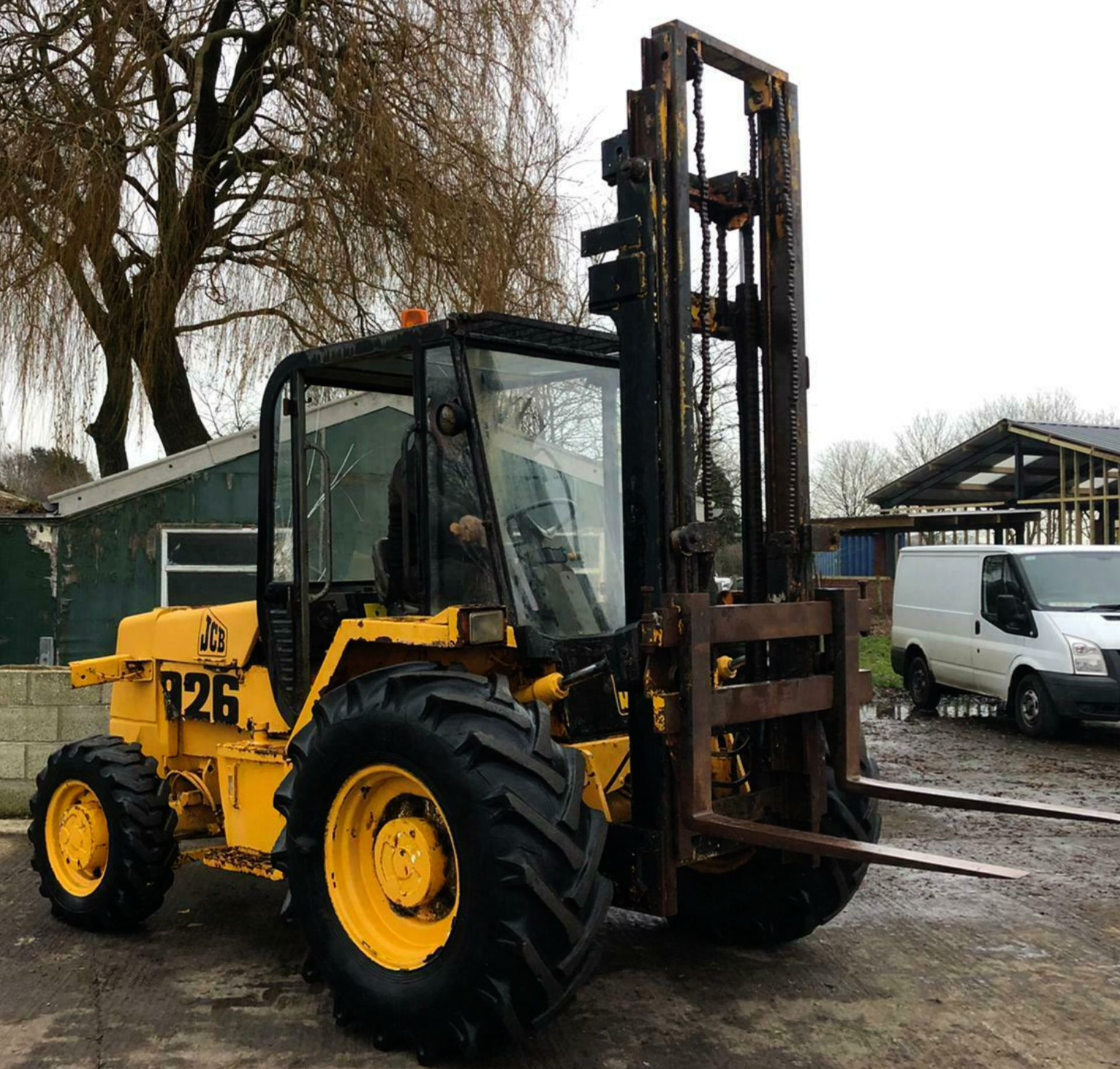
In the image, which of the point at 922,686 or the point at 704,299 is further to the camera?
the point at 922,686

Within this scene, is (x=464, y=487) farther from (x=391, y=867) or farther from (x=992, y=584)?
(x=992, y=584)

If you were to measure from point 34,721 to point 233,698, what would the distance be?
3264 millimetres

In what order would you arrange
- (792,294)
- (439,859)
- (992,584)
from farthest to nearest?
(992,584), (792,294), (439,859)

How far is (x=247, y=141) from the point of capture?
11.9 m

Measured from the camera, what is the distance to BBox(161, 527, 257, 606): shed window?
38.1ft

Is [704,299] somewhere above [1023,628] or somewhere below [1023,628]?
above

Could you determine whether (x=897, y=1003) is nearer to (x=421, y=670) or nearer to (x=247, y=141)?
(x=421, y=670)

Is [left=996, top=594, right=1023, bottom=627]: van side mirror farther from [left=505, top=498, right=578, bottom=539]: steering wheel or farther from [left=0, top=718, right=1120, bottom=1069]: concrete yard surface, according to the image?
[left=505, top=498, right=578, bottom=539]: steering wheel

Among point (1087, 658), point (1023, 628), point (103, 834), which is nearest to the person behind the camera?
point (103, 834)

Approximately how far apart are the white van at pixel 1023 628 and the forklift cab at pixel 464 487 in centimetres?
830

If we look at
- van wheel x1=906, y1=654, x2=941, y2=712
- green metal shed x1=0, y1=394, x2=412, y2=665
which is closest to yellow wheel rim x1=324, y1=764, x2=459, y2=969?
green metal shed x1=0, y1=394, x2=412, y2=665

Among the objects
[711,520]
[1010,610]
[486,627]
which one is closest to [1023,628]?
[1010,610]

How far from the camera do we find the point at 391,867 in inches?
172

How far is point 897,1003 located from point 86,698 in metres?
5.73
